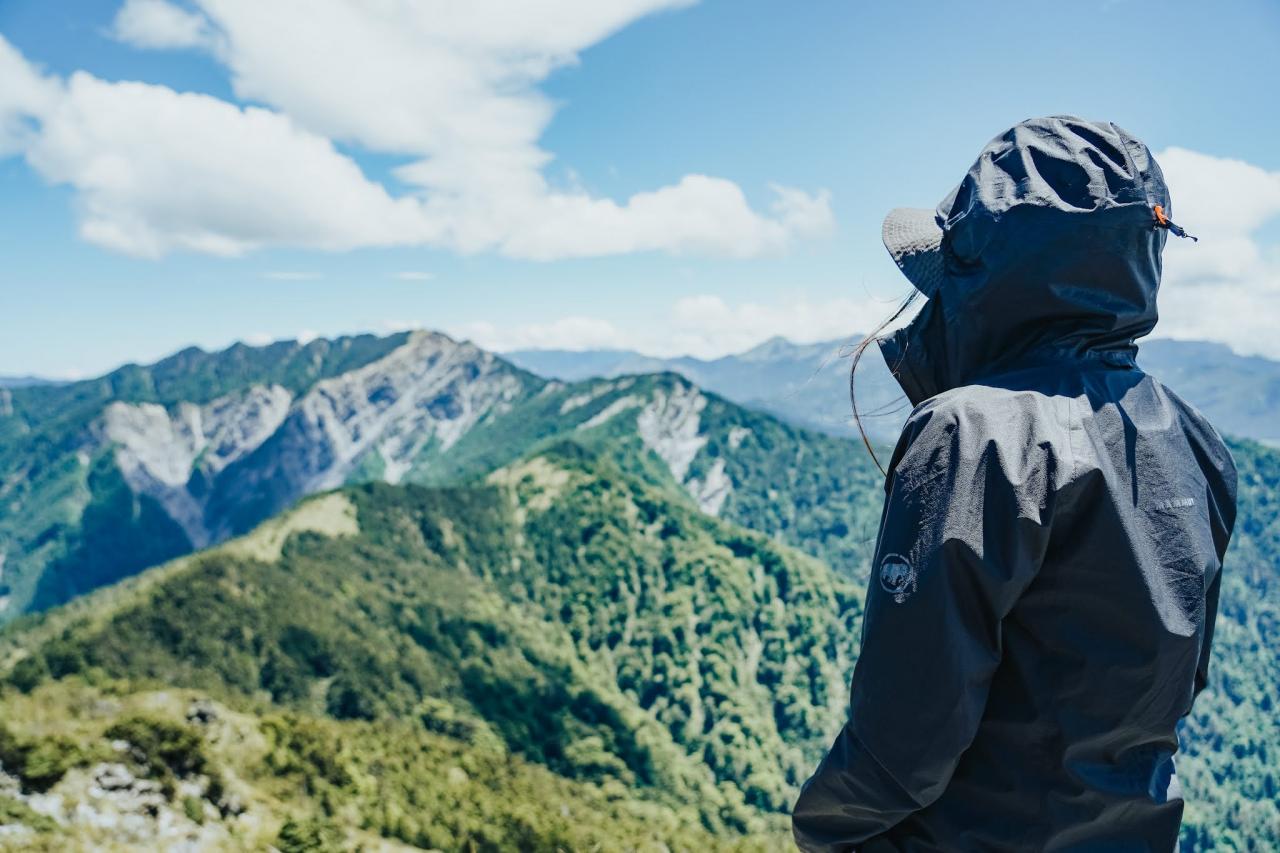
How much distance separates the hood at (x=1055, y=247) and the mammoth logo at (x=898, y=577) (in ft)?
2.00

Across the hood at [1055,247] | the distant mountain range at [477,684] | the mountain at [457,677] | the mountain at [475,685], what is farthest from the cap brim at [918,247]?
the mountain at [457,677]

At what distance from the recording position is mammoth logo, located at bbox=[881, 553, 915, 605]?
171 centimetres

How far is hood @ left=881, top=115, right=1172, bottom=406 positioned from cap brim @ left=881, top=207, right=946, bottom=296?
0.12 m

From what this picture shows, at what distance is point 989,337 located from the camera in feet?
6.61

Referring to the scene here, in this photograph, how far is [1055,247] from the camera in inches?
74.3

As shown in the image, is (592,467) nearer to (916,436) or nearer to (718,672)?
(718,672)

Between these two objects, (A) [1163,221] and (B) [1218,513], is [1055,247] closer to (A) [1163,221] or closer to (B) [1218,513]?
(A) [1163,221]

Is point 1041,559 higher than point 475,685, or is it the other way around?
point 1041,559

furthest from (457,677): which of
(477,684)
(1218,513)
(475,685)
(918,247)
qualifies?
(1218,513)

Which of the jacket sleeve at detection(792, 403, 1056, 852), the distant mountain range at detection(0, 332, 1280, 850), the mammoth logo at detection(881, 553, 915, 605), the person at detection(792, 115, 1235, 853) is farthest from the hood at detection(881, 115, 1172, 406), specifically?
the distant mountain range at detection(0, 332, 1280, 850)

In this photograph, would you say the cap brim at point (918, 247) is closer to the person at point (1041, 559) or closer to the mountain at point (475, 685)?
the person at point (1041, 559)

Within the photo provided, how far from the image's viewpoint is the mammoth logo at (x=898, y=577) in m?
1.71

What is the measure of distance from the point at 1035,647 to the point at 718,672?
125 metres

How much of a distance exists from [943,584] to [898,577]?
10 centimetres
